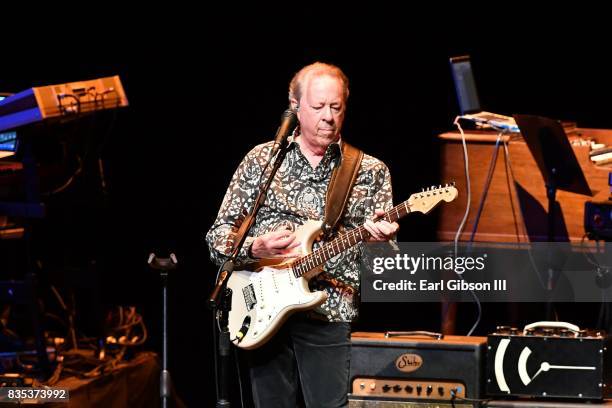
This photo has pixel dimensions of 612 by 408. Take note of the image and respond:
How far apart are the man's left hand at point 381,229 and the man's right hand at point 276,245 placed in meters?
0.30

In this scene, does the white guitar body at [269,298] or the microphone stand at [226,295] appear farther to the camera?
the white guitar body at [269,298]

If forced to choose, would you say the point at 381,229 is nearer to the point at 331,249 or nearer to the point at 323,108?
the point at 331,249

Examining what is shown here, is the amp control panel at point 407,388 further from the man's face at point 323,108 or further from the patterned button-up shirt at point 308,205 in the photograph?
the man's face at point 323,108

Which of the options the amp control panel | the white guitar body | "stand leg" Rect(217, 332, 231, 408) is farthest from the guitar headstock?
"stand leg" Rect(217, 332, 231, 408)

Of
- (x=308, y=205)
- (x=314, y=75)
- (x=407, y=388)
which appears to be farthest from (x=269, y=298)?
(x=314, y=75)

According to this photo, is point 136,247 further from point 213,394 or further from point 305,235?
point 305,235

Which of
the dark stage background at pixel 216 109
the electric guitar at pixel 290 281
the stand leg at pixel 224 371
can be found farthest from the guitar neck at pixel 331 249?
the dark stage background at pixel 216 109

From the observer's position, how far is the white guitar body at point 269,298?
4.01 metres

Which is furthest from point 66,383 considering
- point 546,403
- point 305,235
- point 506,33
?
point 506,33

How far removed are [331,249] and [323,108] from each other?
0.56 meters

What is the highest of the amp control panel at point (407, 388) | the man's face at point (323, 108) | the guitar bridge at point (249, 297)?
the man's face at point (323, 108)

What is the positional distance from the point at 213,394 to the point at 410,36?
98.3 inches

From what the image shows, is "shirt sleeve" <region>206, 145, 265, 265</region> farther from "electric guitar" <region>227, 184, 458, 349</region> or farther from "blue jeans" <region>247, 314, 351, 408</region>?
"blue jeans" <region>247, 314, 351, 408</region>

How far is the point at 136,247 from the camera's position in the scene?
21.6 ft
